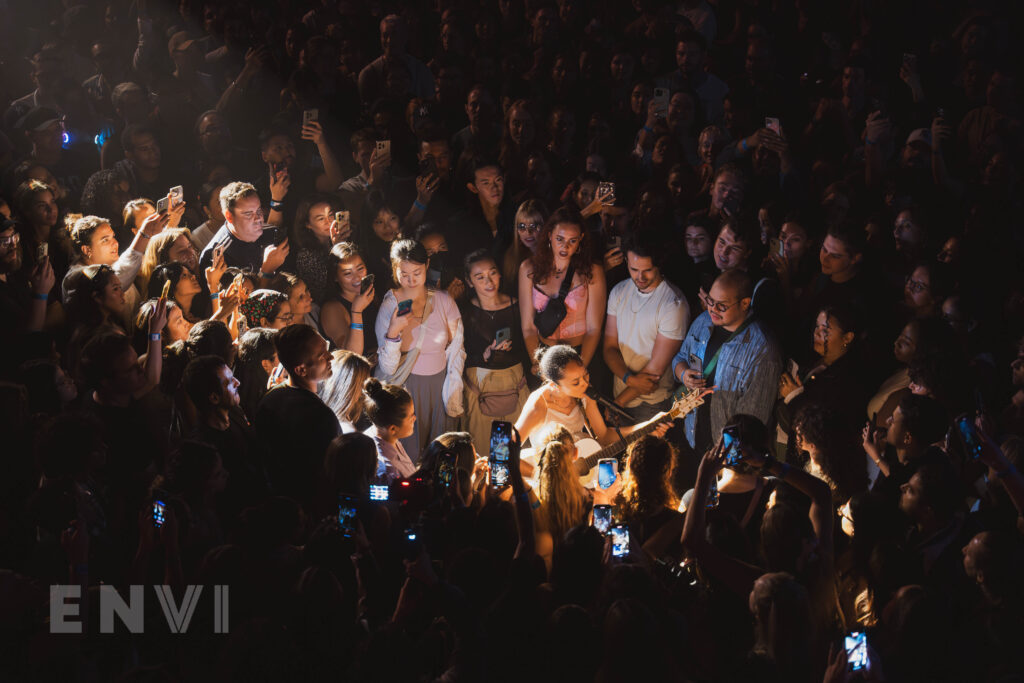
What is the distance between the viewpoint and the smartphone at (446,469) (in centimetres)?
341

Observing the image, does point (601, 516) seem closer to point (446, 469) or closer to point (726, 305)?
point (446, 469)

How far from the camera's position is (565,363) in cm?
479

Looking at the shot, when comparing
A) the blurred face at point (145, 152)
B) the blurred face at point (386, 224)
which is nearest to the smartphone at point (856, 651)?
the blurred face at point (386, 224)

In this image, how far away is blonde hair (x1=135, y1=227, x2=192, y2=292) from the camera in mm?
5555

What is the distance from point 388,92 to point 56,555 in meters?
4.73

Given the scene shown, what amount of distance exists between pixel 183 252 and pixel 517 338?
2267 mm

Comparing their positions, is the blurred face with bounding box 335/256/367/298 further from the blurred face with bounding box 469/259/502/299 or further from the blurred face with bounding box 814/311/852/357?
the blurred face with bounding box 814/311/852/357

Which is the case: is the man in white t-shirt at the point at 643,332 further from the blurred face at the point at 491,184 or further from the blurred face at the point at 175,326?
the blurred face at the point at 175,326

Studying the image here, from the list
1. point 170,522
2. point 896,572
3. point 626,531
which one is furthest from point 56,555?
point 896,572

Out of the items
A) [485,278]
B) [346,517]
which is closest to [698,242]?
[485,278]

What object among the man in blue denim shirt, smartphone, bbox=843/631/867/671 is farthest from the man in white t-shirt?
smartphone, bbox=843/631/867/671

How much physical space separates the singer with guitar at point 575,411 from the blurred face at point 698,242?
89 centimetres

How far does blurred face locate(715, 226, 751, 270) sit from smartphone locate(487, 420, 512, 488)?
212 centimetres

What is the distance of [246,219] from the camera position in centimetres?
570
